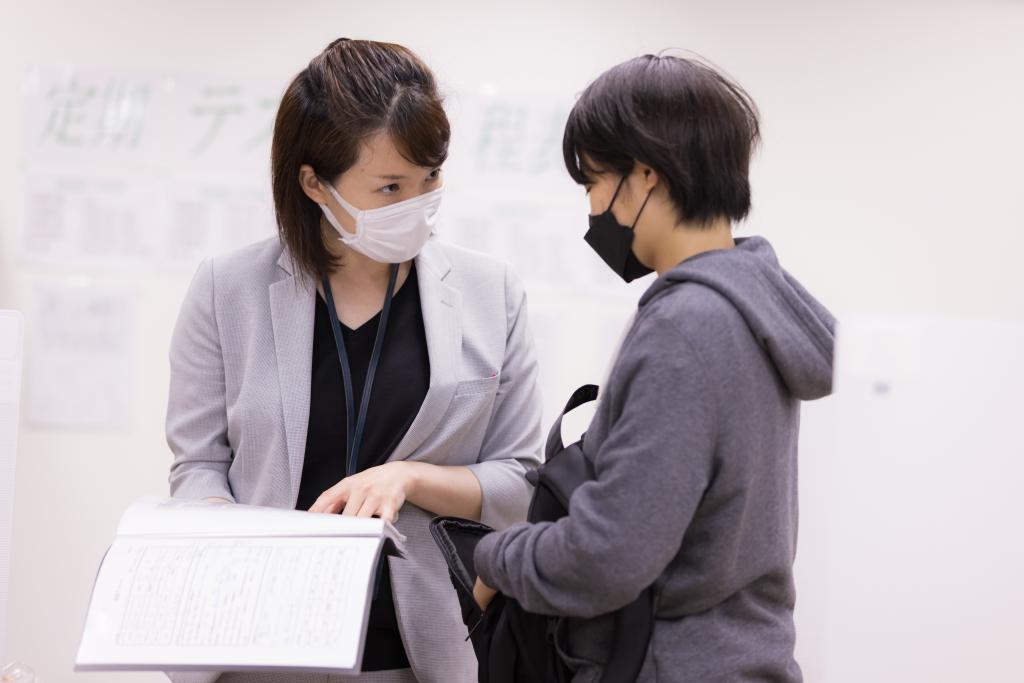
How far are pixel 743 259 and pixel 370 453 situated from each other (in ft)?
2.25

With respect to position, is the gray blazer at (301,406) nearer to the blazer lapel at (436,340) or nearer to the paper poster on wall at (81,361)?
the blazer lapel at (436,340)

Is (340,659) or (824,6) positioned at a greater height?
(824,6)

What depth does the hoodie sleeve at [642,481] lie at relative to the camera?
934 millimetres

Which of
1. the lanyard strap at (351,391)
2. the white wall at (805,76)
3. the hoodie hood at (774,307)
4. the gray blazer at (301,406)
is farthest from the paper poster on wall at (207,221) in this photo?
the hoodie hood at (774,307)

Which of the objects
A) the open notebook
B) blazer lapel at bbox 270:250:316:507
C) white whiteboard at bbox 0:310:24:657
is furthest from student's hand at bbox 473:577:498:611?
white whiteboard at bbox 0:310:24:657

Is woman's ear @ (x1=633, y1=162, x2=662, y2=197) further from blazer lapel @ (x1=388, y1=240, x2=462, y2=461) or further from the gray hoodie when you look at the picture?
blazer lapel @ (x1=388, y1=240, x2=462, y2=461)

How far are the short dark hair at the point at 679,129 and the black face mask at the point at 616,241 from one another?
0.15 ft

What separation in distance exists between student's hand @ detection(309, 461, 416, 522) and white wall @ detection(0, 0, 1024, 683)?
4.20ft

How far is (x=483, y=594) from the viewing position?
122 cm

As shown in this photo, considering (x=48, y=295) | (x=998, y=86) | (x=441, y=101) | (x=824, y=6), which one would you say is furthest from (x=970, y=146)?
(x=48, y=295)

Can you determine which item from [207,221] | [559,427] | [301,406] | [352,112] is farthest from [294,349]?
[207,221]

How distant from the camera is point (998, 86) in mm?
2539

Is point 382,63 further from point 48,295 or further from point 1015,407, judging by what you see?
point 48,295

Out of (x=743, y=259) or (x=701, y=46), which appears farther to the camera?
(x=701, y=46)
